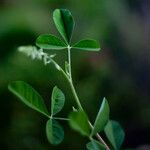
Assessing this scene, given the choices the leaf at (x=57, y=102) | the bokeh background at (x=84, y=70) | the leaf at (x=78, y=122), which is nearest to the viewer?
the leaf at (x=78, y=122)

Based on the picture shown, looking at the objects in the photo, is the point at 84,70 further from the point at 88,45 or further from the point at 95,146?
the point at 95,146

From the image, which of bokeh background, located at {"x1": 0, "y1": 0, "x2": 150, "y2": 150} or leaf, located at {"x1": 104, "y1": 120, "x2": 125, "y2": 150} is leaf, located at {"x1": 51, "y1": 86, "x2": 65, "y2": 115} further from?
bokeh background, located at {"x1": 0, "y1": 0, "x2": 150, "y2": 150}

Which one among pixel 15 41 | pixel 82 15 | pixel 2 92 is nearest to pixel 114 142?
pixel 2 92

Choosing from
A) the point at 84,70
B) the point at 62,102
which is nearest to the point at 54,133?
the point at 62,102

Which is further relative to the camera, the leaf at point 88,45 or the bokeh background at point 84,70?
the bokeh background at point 84,70

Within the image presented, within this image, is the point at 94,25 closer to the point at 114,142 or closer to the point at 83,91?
the point at 83,91

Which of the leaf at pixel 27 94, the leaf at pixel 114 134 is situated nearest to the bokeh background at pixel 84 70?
the leaf at pixel 114 134

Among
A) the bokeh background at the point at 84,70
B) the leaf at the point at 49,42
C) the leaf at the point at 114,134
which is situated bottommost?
the bokeh background at the point at 84,70

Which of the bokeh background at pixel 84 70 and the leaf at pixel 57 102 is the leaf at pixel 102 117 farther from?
the bokeh background at pixel 84 70
